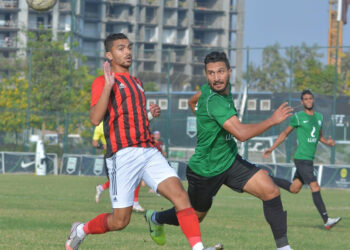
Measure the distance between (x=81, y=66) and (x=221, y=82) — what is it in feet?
113

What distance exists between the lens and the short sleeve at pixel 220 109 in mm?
7949

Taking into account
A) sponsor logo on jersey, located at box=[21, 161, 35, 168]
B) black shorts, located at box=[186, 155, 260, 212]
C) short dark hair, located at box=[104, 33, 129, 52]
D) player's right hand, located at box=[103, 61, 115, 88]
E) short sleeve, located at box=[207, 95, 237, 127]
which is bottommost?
sponsor logo on jersey, located at box=[21, 161, 35, 168]

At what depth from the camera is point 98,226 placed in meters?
8.41

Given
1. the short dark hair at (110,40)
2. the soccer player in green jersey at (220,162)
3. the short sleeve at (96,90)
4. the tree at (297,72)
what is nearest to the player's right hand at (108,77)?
the short sleeve at (96,90)

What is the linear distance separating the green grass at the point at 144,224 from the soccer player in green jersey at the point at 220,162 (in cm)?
147

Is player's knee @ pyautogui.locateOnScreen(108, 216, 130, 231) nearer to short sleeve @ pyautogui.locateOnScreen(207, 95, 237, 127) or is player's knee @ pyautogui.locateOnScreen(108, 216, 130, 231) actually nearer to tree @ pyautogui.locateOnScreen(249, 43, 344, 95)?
short sleeve @ pyautogui.locateOnScreen(207, 95, 237, 127)

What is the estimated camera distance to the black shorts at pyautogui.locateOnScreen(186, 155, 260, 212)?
845 cm

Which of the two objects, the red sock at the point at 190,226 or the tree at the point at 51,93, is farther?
the tree at the point at 51,93

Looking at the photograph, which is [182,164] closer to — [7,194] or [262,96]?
[262,96]

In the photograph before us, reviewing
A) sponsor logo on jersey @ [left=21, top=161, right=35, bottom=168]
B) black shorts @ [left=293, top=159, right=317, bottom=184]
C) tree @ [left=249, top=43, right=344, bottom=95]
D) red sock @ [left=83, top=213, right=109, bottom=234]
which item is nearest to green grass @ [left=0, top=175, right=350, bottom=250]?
black shorts @ [left=293, top=159, right=317, bottom=184]

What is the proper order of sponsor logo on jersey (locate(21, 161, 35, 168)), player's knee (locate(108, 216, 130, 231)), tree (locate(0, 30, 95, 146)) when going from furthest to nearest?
tree (locate(0, 30, 95, 146)), sponsor logo on jersey (locate(21, 161, 35, 168)), player's knee (locate(108, 216, 130, 231))

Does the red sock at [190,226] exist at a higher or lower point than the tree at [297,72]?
lower

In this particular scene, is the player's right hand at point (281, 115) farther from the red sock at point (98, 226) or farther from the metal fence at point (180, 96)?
the metal fence at point (180, 96)

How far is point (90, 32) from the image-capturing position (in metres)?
117
